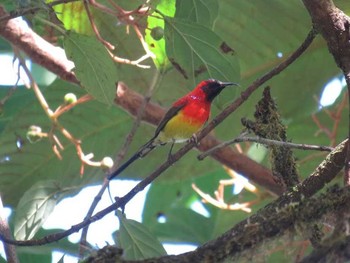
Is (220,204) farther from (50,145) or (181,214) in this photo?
(181,214)

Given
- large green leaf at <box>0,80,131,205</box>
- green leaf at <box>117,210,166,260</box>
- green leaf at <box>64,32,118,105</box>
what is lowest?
green leaf at <box>117,210,166,260</box>

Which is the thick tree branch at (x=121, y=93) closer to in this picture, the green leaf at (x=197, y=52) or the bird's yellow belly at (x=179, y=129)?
the bird's yellow belly at (x=179, y=129)

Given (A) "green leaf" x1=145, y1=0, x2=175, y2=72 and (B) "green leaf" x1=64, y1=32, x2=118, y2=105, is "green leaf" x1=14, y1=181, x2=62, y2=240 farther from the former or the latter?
(A) "green leaf" x1=145, y1=0, x2=175, y2=72

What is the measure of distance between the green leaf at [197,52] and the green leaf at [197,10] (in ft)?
0.30

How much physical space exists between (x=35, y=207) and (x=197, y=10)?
3.45 ft

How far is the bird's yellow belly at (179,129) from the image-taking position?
3750 mm

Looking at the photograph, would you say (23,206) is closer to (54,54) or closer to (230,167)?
(54,54)

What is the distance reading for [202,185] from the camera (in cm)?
549

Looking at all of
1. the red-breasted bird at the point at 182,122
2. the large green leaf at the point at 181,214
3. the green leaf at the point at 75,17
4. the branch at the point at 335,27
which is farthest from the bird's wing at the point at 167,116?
the branch at the point at 335,27

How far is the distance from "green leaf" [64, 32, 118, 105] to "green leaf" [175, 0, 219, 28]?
333 millimetres

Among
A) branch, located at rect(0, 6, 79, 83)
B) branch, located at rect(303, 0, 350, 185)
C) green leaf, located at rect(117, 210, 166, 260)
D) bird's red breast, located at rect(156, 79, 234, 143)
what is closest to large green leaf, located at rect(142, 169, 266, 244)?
bird's red breast, located at rect(156, 79, 234, 143)

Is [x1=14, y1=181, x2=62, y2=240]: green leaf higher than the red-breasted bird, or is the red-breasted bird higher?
the red-breasted bird

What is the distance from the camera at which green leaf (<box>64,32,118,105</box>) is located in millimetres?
2943

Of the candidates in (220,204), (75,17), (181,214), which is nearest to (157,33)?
(75,17)
